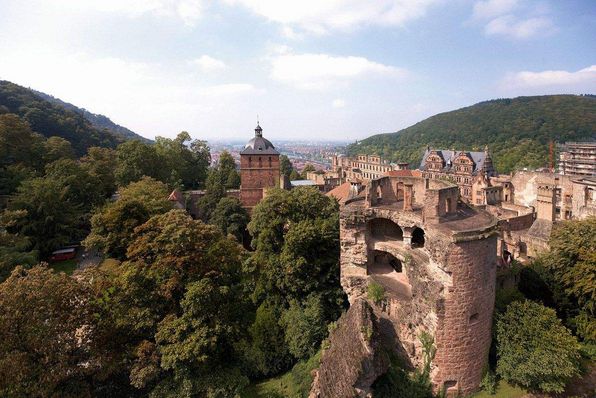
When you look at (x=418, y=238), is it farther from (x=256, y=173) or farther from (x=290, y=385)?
(x=256, y=173)

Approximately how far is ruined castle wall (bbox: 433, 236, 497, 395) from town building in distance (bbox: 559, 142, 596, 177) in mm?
64361

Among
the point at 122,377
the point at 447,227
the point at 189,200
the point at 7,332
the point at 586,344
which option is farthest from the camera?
the point at 189,200

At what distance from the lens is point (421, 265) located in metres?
14.5

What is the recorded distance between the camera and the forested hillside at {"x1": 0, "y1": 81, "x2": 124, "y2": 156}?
63.7m

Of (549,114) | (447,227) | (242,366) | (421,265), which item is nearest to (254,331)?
(242,366)

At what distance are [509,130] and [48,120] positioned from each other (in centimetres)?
13203

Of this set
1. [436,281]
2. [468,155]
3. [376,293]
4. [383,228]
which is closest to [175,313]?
[376,293]

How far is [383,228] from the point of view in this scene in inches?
725

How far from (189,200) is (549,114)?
135101 mm

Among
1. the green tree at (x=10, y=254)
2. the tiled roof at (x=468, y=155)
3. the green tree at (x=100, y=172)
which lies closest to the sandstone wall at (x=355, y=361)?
the green tree at (x=10, y=254)

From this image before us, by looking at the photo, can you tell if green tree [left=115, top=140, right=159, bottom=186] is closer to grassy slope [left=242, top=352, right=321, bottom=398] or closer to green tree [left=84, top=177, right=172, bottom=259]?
green tree [left=84, top=177, right=172, bottom=259]

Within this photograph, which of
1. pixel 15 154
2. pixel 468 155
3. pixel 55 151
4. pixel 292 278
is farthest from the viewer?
pixel 468 155

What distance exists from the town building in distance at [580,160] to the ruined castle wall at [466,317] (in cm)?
6436

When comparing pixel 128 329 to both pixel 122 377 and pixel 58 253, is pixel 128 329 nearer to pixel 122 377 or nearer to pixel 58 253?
pixel 122 377
